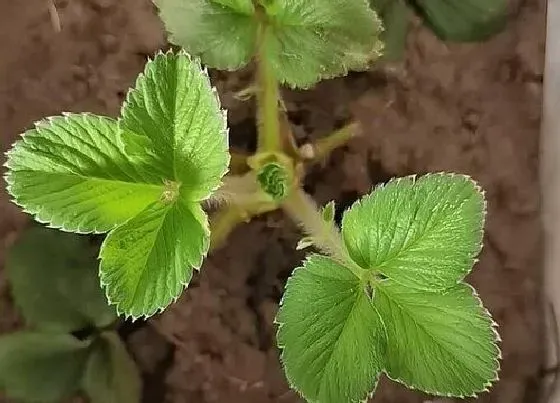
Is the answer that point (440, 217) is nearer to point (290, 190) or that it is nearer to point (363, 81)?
point (290, 190)

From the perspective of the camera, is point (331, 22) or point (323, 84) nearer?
point (331, 22)

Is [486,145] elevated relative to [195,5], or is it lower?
lower

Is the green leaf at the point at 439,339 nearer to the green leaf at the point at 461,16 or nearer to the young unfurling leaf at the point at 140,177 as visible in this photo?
the young unfurling leaf at the point at 140,177

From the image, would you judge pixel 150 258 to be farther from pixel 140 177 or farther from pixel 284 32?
pixel 284 32

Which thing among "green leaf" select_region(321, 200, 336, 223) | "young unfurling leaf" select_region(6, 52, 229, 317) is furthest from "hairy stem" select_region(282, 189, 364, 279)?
"young unfurling leaf" select_region(6, 52, 229, 317)

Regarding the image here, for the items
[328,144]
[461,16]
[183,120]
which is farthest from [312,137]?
[183,120]

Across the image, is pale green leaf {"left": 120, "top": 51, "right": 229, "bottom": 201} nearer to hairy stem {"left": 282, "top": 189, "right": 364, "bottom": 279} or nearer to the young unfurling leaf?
the young unfurling leaf

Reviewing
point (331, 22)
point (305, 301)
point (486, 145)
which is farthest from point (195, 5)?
point (486, 145)
